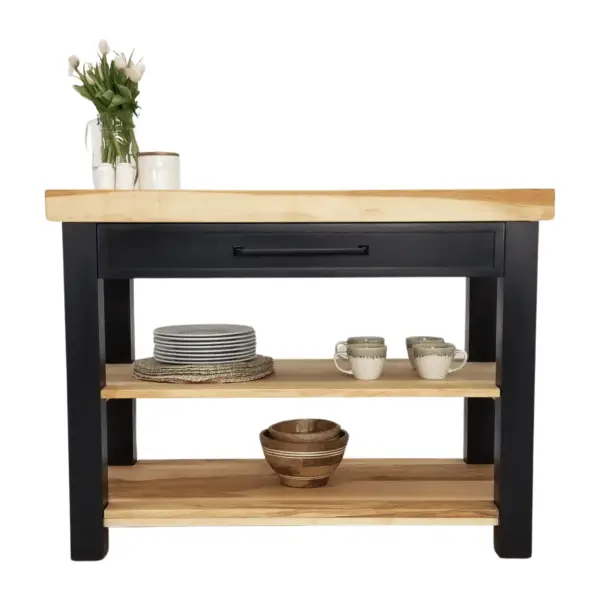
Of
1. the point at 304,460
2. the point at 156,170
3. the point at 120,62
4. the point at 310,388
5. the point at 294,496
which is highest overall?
the point at 120,62

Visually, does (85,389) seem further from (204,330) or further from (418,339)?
(418,339)

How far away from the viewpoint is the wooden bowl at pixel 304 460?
3102 mm

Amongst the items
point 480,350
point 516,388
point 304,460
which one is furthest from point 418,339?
point 304,460

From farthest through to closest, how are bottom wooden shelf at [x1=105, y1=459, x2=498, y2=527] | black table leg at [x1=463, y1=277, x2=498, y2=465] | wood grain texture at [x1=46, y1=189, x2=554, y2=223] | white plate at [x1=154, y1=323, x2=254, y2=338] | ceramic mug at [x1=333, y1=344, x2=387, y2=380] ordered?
black table leg at [x1=463, y1=277, x2=498, y2=465] < white plate at [x1=154, y1=323, x2=254, y2=338] < ceramic mug at [x1=333, y1=344, x2=387, y2=380] < bottom wooden shelf at [x1=105, y1=459, x2=498, y2=527] < wood grain texture at [x1=46, y1=189, x2=554, y2=223]

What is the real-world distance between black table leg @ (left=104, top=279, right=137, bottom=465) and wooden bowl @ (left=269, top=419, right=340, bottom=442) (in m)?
0.60

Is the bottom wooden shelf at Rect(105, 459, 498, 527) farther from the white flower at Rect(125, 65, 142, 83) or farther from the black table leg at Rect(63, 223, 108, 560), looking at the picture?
the white flower at Rect(125, 65, 142, 83)

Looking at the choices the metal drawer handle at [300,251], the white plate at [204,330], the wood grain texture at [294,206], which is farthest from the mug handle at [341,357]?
the wood grain texture at [294,206]

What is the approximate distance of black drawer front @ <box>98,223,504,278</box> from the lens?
9.22 feet

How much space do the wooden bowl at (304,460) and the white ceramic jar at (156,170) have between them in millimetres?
996

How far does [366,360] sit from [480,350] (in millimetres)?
666

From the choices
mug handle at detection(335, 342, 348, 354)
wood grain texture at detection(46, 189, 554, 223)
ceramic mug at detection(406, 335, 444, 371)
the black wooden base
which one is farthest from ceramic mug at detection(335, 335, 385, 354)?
wood grain texture at detection(46, 189, 554, 223)

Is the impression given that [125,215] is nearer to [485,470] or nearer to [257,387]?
[257,387]

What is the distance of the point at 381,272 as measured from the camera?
2842 millimetres

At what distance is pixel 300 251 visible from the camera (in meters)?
2.82
